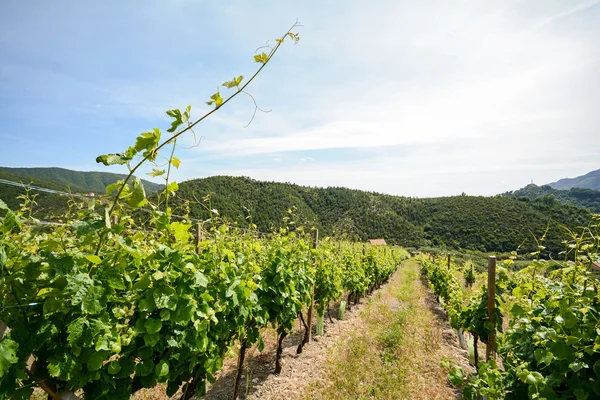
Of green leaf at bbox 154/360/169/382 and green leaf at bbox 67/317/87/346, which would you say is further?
green leaf at bbox 154/360/169/382

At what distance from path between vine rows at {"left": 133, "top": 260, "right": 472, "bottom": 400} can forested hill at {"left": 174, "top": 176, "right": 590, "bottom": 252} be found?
40431 mm

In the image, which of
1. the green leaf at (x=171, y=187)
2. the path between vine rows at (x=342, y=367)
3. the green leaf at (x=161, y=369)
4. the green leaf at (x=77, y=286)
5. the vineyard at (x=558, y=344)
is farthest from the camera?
the path between vine rows at (x=342, y=367)

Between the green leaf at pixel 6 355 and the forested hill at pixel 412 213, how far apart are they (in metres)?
44.5

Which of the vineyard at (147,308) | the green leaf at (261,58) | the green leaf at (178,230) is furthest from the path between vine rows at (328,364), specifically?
the green leaf at (261,58)

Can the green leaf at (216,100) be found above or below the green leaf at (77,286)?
above

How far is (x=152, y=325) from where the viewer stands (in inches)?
76.7

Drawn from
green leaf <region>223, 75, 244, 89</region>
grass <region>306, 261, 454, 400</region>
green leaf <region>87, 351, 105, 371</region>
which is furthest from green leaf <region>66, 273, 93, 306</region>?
grass <region>306, 261, 454, 400</region>

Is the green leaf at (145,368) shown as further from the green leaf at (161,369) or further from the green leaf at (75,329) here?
the green leaf at (75,329)

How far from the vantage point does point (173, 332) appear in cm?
209

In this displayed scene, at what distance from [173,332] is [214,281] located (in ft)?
2.03

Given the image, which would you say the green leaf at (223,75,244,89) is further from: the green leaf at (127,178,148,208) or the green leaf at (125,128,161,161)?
the green leaf at (127,178,148,208)

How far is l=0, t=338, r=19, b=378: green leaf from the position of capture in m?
1.22

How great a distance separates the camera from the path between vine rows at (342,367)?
13.8ft

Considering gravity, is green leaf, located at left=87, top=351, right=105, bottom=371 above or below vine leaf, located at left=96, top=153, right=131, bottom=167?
below
